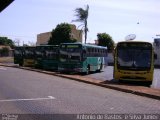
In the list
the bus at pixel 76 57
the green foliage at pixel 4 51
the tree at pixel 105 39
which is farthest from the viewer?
the green foliage at pixel 4 51

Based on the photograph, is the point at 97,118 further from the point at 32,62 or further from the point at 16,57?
the point at 16,57

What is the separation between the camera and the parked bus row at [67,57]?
110ft

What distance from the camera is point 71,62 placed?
33969 millimetres

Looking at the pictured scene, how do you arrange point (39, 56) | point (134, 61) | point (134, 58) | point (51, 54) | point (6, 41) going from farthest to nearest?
point (6, 41)
point (39, 56)
point (51, 54)
point (134, 58)
point (134, 61)

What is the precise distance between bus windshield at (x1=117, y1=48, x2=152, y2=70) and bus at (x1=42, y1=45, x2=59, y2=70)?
1543 cm

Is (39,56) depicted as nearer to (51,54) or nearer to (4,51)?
(51,54)

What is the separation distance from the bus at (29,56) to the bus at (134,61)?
74.8 feet

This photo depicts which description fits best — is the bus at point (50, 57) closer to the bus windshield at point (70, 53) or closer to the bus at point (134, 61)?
the bus windshield at point (70, 53)

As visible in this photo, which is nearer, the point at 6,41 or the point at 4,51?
the point at 4,51

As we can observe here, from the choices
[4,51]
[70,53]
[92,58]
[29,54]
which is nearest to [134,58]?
[70,53]

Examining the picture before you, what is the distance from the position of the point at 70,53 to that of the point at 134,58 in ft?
31.8

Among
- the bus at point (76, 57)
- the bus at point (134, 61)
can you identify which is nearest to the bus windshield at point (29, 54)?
the bus at point (76, 57)

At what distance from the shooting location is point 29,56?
158 ft

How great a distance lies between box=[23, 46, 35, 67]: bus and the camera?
47.3 metres
